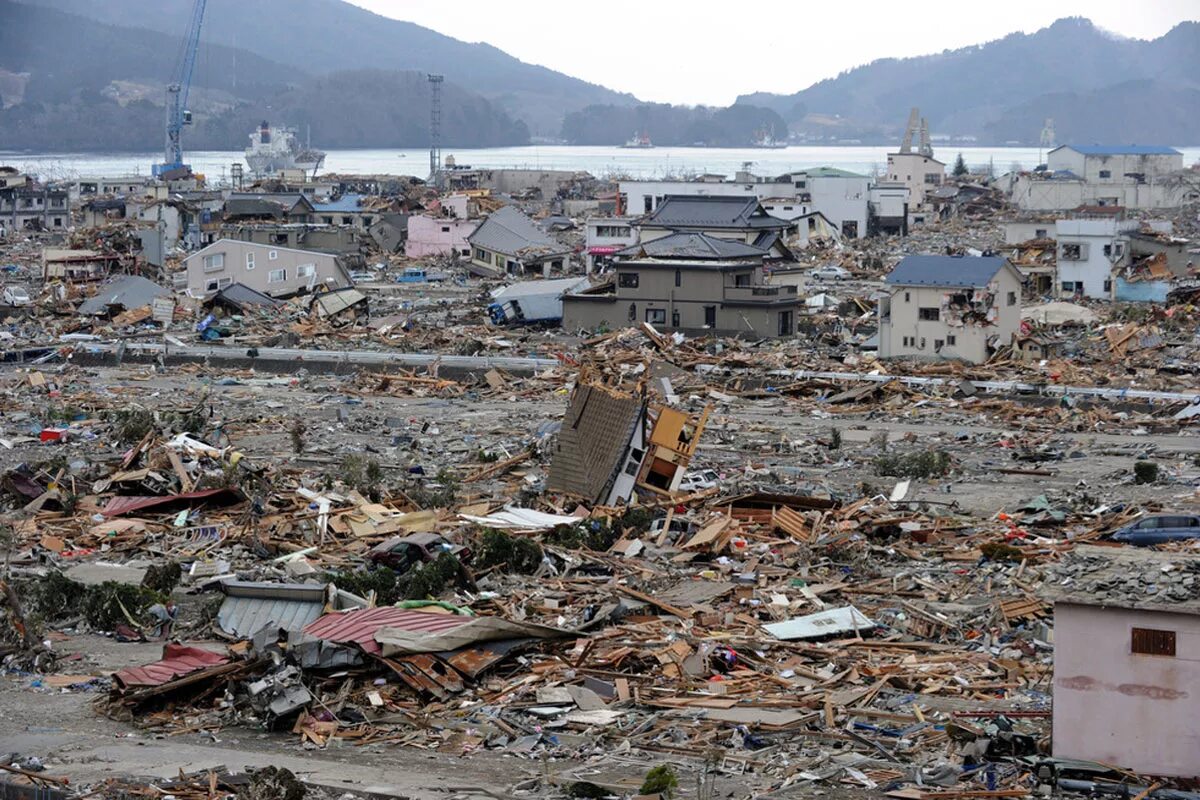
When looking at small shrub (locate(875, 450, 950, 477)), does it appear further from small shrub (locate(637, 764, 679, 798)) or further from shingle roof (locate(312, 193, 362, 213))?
shingle roof (locate(312, 193, 362, 213))

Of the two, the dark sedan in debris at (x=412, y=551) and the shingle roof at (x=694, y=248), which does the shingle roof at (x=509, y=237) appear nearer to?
the shingle roof at (x=694, y=248)

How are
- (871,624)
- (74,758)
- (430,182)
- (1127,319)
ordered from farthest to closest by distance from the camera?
1. (430,182)
2. (1127,319)
3. (871,624)
4. (74,758)

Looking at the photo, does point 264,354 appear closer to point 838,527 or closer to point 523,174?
point 838,527

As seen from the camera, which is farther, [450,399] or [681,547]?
[450,399]

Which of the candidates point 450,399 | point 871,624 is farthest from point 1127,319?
point 871,624

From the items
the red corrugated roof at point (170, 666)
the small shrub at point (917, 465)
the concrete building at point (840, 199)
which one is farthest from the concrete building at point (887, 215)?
the red corrugated roof at point (170, 666)

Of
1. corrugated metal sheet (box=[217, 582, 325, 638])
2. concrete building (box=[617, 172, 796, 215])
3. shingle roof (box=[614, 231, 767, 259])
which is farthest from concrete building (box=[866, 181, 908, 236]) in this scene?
corrugated metal sheet (box=[217, 582, 325, 638])

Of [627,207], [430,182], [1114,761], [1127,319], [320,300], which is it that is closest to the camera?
[1114,761]
